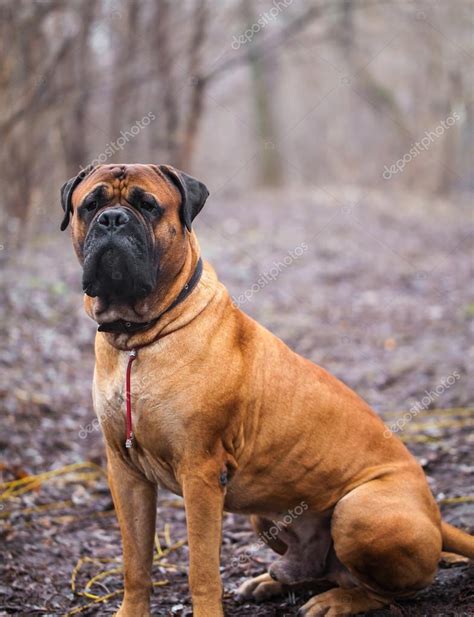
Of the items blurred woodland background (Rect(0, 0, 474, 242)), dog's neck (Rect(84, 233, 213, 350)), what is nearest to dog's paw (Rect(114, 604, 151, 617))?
dog's neck (Rect(84, 233, 213, 350))

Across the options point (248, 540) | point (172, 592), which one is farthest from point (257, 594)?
point (248, 540)

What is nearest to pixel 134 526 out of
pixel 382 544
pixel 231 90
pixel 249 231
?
pixel 382 544

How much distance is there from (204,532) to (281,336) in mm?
6168

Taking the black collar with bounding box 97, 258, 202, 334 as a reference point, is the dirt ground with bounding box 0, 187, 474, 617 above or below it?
below

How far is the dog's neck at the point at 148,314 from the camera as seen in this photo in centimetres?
319

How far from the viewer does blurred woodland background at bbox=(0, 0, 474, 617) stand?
468 cm

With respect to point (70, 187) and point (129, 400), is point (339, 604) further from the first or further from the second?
point (70, 187)

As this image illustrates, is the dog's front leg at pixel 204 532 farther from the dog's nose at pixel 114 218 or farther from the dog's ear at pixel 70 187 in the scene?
the dog's ear at pixel 70 187

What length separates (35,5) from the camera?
9.20 m

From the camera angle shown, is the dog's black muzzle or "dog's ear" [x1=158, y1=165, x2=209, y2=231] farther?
"dog's ear" [x1=158, y1=165, x2=209, y2=231]

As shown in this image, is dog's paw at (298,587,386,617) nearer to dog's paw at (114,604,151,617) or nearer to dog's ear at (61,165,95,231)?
dog's paw at (114,604,151,617)

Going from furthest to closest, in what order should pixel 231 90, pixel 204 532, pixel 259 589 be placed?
pixel 231 90 → pixel 259 589 → pixel 204 532

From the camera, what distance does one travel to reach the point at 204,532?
3113mm

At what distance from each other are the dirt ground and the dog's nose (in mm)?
1928
